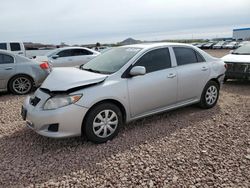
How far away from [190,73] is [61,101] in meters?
2.65

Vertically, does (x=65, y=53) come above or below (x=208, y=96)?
above

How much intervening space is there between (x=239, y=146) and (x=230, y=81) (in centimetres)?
552

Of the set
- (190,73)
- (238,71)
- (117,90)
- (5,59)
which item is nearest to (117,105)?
(117,90)

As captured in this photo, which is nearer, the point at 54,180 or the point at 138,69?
the point at 54,180

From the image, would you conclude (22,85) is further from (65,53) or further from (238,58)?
(238,58)

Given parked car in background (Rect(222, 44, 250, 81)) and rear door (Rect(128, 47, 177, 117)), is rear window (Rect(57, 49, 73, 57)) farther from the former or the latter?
rear door (Rect(128, 47, 177, 117))

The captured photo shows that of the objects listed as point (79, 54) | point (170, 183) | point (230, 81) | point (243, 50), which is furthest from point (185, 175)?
point (79, 54)

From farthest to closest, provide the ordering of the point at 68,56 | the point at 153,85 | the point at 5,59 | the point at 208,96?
the point at 68,56 → the point at 5,59 → the point at 208,96 → the point at 153,85

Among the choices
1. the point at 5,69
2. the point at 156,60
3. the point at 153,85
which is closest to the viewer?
the point at 153,85

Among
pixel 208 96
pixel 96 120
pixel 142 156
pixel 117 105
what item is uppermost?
pixel 117 105

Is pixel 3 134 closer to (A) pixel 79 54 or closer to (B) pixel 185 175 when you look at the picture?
(B) pixel 185 175

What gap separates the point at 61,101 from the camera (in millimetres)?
3547

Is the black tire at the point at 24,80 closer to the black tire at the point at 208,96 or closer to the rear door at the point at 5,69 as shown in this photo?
the rear door at the point at 5,69

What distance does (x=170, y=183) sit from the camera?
2.85 meters
